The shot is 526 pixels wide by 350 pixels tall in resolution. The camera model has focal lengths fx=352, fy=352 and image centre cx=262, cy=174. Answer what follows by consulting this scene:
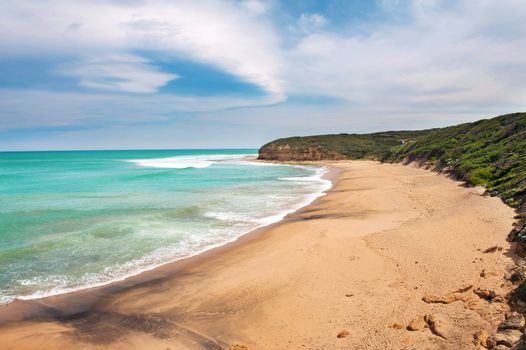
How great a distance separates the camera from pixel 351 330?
6.55 m

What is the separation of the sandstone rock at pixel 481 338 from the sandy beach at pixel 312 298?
108mm

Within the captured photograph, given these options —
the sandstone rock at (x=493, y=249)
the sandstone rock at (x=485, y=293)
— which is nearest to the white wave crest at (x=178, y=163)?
the sandstone rock at (x=493, y=249)

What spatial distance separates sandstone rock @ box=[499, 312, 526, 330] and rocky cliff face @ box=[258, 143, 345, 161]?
75.2m

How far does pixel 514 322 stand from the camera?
5.75m

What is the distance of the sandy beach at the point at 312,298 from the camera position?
650 cm

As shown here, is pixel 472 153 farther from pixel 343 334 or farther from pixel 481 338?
pixel 343 334

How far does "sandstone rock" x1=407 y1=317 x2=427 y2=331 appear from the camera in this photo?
247 inches

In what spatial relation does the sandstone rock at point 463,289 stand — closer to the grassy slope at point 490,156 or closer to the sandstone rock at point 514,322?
the sandstone rock at point 514,322

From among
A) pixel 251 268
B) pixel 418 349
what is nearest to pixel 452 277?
pixel 418 349

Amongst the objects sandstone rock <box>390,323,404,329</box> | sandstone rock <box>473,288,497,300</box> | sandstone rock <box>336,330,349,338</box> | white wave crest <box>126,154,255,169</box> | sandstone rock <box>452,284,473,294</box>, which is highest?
white wave crest <box>126,154,255,169</box>

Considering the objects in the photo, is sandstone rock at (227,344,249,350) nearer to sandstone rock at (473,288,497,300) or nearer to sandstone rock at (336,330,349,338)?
sandstone rock at (336,330,349,338)

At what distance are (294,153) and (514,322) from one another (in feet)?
270

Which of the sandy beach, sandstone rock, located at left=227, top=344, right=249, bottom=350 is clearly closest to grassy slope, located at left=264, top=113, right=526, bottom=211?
the sandy beach

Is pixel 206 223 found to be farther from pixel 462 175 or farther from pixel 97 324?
pixel 462 175
